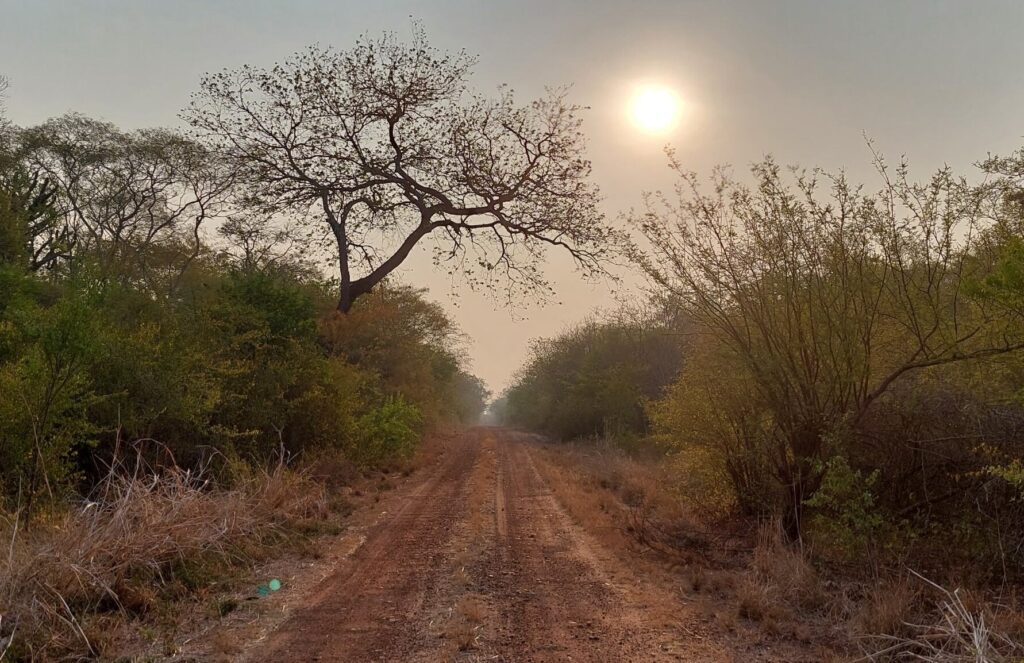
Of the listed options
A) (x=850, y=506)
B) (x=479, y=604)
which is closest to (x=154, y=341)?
(x=479, y=604)

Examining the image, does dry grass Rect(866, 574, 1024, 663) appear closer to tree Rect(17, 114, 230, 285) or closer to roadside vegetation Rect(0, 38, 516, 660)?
roadside vegetation Rect(0, 38, 516, 660)

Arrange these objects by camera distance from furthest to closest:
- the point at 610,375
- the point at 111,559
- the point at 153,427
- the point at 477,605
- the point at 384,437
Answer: the point at 610,375
the point at 384,437
the point at 153,427
the point at 477,605
the point at 111,559

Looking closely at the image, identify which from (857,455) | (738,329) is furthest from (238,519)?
(857,455)

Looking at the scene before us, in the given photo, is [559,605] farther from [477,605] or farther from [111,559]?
[111,559]

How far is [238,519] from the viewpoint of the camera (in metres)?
7.97

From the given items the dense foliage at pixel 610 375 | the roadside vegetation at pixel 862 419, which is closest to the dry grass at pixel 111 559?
the roadside vegetation at pixel 862 419

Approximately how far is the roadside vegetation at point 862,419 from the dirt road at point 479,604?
0.99m

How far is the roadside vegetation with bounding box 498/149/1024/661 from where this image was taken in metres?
5.52

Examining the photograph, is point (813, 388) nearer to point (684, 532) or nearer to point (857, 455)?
point (857, 455)

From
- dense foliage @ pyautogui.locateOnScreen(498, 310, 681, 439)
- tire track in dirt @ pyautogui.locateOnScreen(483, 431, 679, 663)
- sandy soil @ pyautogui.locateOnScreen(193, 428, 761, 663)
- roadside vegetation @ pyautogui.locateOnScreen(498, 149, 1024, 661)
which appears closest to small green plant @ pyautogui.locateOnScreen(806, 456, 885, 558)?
roadside vegetation @ pyautogui.locateOnScreen(498, 149, 1024, 661)

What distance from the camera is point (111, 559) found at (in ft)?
19.1

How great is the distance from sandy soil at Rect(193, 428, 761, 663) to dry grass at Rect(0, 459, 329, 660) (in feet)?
3.58

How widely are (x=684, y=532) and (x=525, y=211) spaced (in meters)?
11.1

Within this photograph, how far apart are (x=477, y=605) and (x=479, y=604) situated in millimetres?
55
